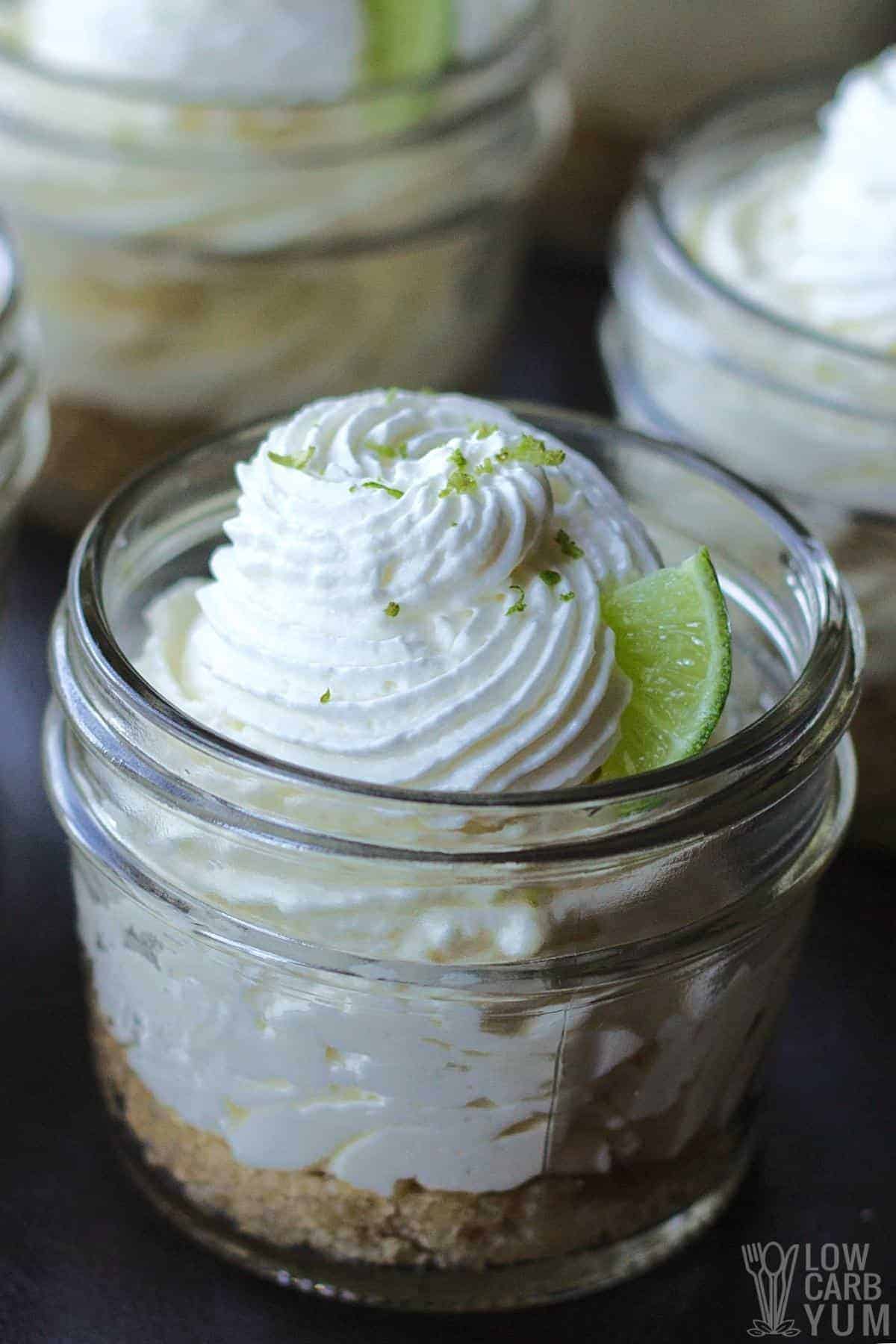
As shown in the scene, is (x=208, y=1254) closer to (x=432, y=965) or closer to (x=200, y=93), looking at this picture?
(x=432, y=965)

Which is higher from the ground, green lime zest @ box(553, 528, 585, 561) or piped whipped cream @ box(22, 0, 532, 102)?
piped whipped cream @ box(22, 0, 532, 102)

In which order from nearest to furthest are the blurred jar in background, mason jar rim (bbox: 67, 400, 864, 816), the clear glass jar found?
mason jar rim (bbox: 67, 400, 864, 816) → the clear glass jar → the blurred jar in background

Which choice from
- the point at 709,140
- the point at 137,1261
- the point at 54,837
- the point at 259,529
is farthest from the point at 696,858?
the point at 709,140

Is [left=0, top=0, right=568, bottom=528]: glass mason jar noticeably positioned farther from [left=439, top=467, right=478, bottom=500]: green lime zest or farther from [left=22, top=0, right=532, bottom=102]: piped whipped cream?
[left=439, top=467, right=478, bottom=500]: green lime zest

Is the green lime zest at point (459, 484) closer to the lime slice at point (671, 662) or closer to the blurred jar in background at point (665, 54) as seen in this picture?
the lime slice at point (671, 662)

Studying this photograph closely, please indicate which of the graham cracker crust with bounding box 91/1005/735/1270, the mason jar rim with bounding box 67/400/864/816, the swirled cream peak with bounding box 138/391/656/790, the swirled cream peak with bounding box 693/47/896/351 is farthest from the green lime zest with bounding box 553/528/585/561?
the swirled cream peak with bounding box 693/47/896/351

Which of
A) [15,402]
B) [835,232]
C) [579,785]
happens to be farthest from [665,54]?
[579,785]
